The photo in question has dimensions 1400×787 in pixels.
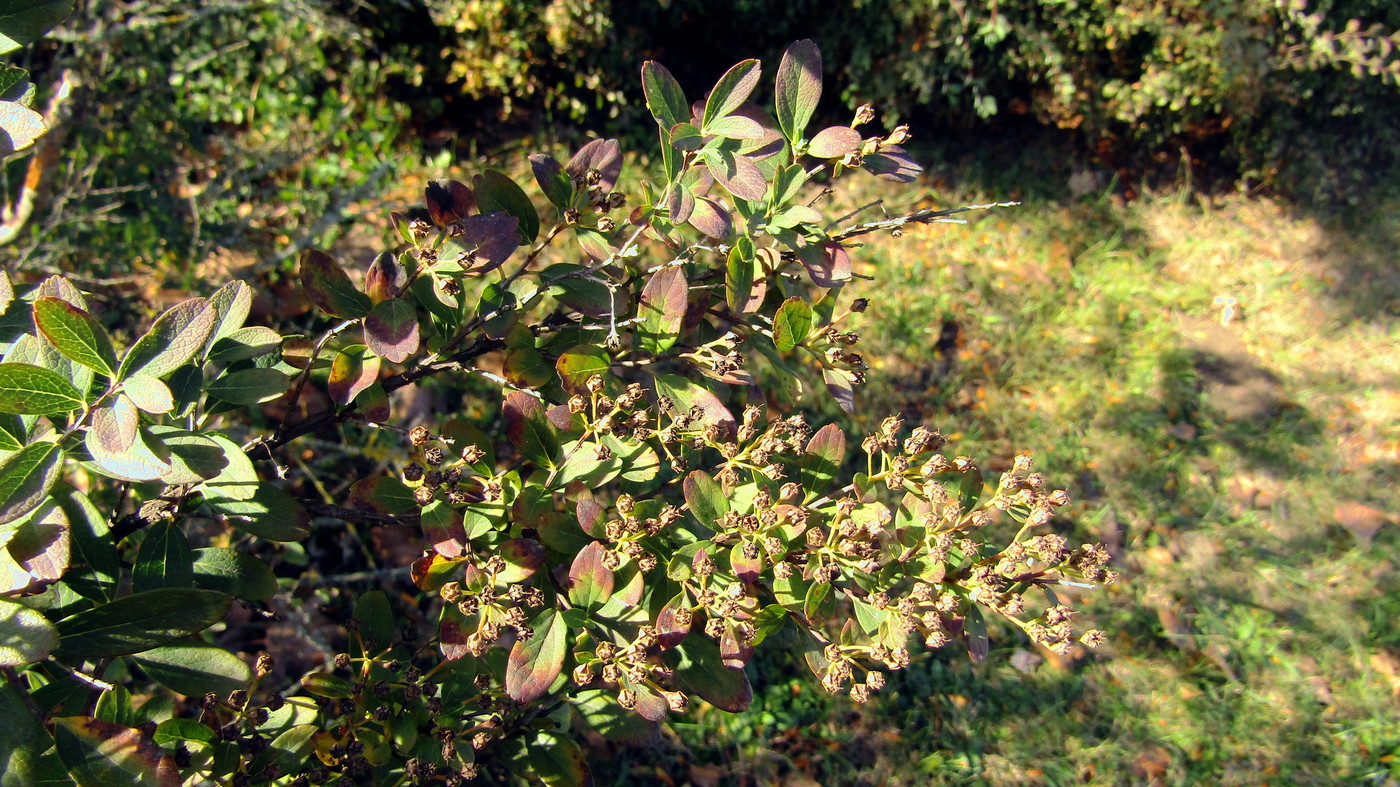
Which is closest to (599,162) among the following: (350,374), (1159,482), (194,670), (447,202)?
(447,202)

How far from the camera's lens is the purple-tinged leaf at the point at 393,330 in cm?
122

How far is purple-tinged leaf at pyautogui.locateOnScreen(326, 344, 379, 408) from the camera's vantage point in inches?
51.3

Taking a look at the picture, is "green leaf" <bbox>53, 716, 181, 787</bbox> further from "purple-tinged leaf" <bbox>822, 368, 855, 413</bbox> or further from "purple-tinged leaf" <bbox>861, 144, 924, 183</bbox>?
"purple-tinged leaf" <bbox>861, 144, 924, 183</bbox>

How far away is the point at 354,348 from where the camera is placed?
1323mm

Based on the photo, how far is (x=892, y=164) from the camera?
1.36 meters

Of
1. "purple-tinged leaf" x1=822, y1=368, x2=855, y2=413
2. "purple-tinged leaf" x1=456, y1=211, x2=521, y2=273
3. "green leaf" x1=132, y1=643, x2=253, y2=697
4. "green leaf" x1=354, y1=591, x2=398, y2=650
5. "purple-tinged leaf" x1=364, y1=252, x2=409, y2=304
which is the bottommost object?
"green leaf" x1=354, y1=591, x2=398, y2=650

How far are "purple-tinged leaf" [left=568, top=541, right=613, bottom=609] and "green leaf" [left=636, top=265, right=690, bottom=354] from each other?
1.11 feet

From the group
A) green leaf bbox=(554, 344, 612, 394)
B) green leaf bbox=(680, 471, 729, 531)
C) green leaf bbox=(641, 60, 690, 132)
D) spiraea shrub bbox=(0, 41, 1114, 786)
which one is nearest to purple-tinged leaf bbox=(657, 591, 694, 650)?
spiraea shrub bbox=(0, 41, 1114, 786)

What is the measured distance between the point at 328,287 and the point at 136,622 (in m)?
0.51

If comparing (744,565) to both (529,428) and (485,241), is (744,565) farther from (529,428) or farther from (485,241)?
(485,241)

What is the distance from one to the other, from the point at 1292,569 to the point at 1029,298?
1444 millimetres

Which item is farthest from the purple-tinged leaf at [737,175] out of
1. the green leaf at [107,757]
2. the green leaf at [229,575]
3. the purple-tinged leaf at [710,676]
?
the green leaf at [107,757]

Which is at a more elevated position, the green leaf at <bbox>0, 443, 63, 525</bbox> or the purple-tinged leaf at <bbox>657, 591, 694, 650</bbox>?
the green leaf at <bbox>0, 443, 63, 525</bbox>

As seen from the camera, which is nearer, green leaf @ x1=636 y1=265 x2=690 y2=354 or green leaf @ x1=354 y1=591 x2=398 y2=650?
green leaf @ x1=636 y1=265 x2=690 y2=354
